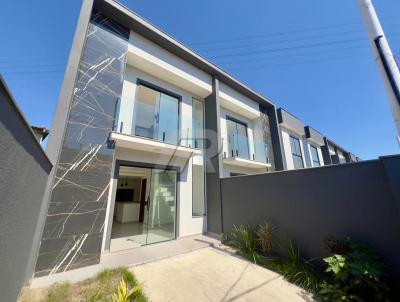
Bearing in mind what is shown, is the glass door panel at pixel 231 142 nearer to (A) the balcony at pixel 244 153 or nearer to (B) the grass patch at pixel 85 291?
(A) the balcony at pixel 244 153

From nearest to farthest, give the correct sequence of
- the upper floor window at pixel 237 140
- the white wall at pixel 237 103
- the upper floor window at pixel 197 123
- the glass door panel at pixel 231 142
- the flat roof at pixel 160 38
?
1. the flat roof at pixel 160 38
2. the upper floor window at pixel 197 123
3. the glass door panel at pixel 231 142
4. the upper floor window at pixel 237 140
5. the white wall at pixel 237 103

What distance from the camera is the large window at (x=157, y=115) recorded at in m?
5.65

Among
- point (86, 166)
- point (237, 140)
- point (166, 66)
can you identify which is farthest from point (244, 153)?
point (86, 166)

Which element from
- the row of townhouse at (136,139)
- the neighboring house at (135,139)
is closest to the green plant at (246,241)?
the row of townhouse at (136,139)

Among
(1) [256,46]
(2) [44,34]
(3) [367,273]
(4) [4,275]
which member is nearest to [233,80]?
(1) [256,46]

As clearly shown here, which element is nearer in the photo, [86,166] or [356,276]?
[356,276]

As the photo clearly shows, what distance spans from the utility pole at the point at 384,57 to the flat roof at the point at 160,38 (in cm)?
547

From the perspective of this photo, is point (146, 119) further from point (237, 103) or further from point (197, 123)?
point (237, 103)

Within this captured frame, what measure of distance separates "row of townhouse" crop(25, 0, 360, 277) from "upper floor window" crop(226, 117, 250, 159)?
6 cm

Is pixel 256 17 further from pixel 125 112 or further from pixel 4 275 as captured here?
pixel 4 275

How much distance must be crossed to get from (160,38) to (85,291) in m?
7.46

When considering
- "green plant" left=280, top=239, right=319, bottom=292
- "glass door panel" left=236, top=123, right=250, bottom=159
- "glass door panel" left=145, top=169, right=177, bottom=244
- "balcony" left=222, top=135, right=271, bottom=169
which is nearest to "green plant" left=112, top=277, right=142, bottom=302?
"glass door panel" left=145, top=169, right=177, bottom=244

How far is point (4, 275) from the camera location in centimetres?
169

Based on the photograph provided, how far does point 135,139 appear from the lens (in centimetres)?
480
